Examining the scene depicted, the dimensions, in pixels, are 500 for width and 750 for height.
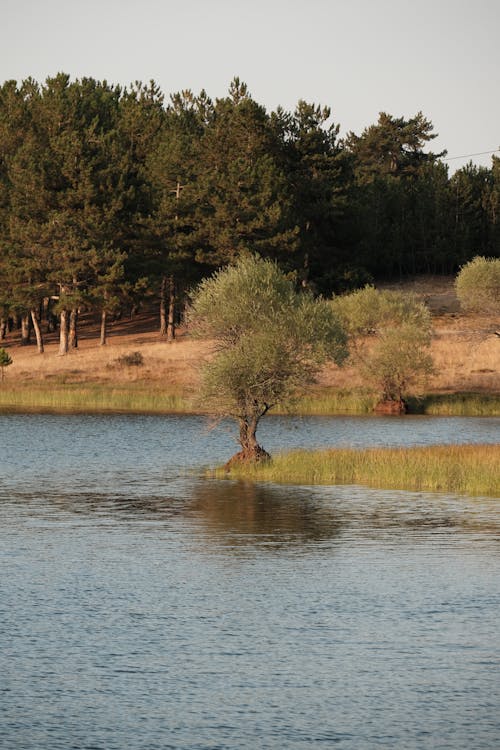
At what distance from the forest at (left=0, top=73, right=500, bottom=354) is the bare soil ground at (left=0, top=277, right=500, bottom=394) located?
4.10 meters

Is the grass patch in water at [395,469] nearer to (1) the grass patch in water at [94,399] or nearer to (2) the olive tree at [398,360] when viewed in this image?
(2) the olive tree at [398,360]

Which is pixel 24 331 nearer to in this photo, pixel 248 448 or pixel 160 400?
pixel 160 400

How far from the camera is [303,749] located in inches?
599

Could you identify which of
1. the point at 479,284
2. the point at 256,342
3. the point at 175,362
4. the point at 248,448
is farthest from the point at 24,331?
the point at 256,342

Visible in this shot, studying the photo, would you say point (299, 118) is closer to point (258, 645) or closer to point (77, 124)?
point (77, 124)

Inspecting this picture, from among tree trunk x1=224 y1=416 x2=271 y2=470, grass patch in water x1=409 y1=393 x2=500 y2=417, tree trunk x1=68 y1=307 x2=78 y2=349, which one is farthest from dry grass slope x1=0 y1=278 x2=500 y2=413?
tree trunk x1=224 y1=416 x2=271 y2=470

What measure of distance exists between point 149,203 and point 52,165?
10.1 meters

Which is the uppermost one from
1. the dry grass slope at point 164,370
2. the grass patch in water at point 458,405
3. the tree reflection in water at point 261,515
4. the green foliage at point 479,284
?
the green foliage at point 479,284

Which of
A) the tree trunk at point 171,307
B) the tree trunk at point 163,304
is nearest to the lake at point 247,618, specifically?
the tree trunk at point 171,307

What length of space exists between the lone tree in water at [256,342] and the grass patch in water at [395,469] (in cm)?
153

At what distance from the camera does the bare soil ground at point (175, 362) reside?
92.7m

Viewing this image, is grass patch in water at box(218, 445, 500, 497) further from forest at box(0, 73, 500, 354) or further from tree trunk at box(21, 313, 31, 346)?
tree trunk at box(21, 313, 31, 346)

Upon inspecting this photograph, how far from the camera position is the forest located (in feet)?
349

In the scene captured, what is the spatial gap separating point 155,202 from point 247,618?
92.7 m
